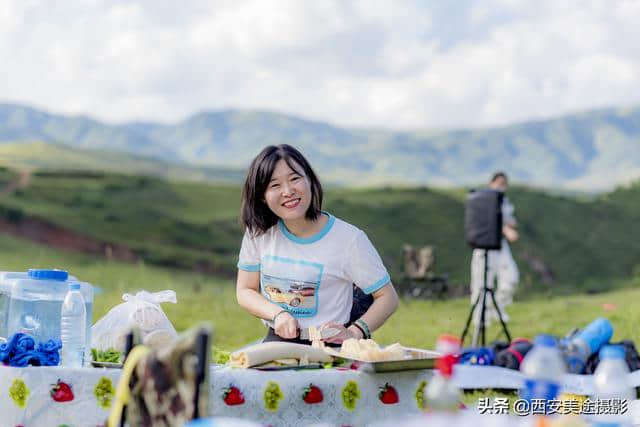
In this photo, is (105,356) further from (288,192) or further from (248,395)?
(288,192)

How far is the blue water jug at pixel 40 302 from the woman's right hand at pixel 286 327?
765mm

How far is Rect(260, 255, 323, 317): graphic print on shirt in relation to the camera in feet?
12.8

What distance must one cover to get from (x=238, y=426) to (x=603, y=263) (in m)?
30.7

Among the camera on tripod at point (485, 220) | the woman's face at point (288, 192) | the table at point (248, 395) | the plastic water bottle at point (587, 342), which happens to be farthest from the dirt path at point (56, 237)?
the table at point (248, 395)

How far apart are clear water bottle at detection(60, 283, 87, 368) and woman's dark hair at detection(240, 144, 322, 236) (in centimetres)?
85

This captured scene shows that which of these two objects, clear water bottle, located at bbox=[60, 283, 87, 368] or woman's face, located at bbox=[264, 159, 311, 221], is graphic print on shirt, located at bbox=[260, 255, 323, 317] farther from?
clear water bottle, located at bbox=[60, 283, 87, 368]

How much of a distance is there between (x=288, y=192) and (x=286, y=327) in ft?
1.85

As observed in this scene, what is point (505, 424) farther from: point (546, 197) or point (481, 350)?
point (546, 197)

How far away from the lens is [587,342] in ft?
21.8

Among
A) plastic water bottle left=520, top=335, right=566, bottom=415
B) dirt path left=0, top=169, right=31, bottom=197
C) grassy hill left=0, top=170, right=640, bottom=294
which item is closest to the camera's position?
plastic water bottle left=520, top=335, right=566, bottom=415

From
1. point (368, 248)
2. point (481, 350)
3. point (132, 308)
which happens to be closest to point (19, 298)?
point (132, 308)

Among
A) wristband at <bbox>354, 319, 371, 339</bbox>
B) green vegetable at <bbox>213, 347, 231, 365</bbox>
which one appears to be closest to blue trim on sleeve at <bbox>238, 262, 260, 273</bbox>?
green vegetable at <bbox>213, 347, 231, 365</bbox>

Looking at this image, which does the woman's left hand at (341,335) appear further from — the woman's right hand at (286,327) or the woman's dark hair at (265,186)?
the woman's dark hair at (265,186)

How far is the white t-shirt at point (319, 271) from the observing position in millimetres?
3910
